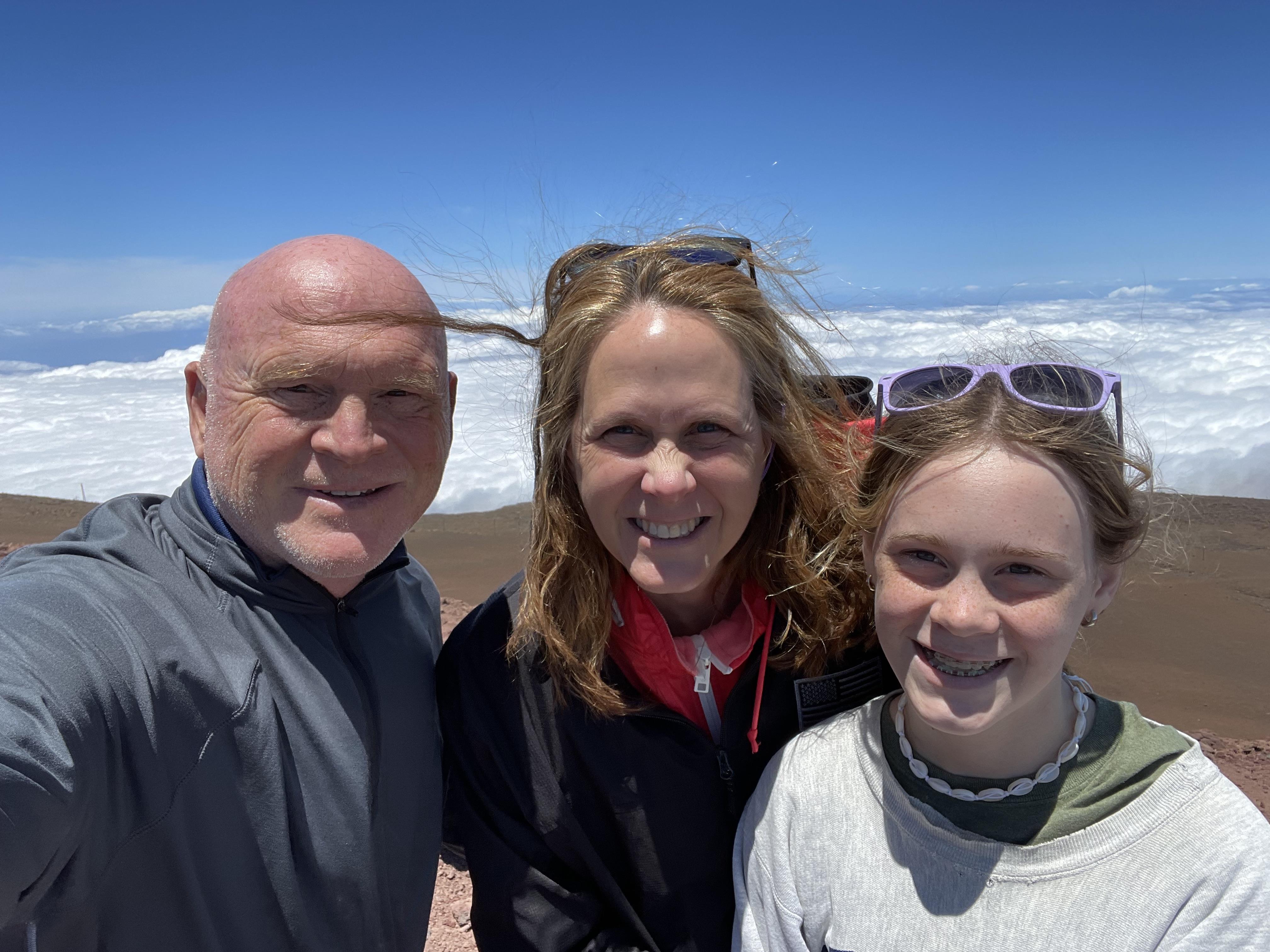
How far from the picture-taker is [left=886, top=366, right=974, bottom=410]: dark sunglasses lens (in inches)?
71.4

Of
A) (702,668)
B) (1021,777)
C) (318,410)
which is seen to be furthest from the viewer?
(702,668)

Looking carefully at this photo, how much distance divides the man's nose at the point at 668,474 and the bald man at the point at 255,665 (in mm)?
571

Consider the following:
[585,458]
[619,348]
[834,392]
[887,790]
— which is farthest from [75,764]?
[834,392]

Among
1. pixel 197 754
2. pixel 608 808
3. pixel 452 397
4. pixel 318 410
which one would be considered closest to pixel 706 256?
pixel 452 397

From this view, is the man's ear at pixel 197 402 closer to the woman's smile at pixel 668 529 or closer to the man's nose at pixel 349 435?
the man's nose at pixel 349 435

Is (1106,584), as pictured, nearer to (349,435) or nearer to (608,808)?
(608,808)

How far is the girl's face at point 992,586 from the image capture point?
1581 millimetres

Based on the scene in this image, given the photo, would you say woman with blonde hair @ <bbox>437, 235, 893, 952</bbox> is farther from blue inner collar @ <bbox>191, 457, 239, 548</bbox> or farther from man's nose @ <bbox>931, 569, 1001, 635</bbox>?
blue inner collar @ <bbox>191, 457, 239, 548</bbox>

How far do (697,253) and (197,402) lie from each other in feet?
4.34

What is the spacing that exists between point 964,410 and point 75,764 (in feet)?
5.86

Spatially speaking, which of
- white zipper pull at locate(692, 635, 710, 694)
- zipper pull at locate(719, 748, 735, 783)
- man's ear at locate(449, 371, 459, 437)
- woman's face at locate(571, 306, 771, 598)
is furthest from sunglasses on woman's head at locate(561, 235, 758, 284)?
zipper pull at locate(719, 748, 735, 783)

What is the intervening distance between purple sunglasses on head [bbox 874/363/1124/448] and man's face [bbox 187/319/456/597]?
113 cm

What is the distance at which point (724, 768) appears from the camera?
77.6 inches

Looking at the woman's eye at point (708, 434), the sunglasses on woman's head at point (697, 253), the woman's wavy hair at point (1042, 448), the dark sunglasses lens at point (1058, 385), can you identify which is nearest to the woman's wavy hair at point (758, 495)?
the sunglasses on woman's head at point (697, 253)
